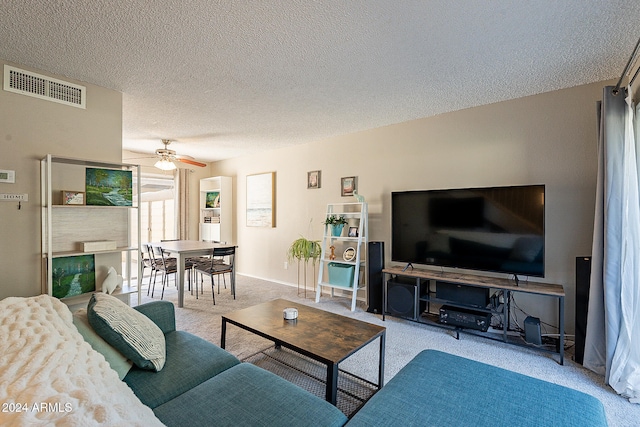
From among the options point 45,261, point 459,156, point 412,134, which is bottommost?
point 45,261

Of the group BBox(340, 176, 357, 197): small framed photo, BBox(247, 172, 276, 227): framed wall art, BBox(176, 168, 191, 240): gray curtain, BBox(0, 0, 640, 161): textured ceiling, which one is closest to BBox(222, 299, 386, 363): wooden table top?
BBox(0, 0, 640, 161): textured ceiling

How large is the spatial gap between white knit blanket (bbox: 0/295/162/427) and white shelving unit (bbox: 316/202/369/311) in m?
3.06

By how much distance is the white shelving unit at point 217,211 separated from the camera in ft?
19.8

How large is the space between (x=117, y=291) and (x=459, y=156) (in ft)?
12.3

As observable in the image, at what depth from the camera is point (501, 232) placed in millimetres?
2920

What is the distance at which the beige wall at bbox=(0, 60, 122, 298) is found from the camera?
2.32m

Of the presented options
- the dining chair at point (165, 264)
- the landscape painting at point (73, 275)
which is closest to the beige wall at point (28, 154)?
the landscape painting at point (73, 275)

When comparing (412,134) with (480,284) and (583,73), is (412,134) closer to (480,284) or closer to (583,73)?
(583,73)

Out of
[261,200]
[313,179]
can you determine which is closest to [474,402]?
[313,179]

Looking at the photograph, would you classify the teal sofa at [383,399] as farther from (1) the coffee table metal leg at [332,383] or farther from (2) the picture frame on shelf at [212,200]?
(2) the picture frame on shelf at [212,200]

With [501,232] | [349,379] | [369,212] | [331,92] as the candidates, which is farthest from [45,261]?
[501,232]

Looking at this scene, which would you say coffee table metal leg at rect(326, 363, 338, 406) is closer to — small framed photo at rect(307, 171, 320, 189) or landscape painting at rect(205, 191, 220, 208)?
small framed photo at rect(307, 171, 320, 189)

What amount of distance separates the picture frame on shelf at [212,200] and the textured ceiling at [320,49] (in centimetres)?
289

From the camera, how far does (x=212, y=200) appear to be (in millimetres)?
6266
